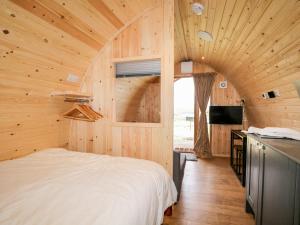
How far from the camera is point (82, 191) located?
118 centimetres

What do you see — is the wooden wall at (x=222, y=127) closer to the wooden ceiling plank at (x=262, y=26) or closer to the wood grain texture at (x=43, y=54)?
the wooden ceiling plank at (x=262, y=26)

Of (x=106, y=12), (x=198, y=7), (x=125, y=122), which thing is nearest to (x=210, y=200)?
(x=125, y=122)

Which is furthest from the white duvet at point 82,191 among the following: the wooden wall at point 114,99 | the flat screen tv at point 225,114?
the flat screen tv at point 225,114

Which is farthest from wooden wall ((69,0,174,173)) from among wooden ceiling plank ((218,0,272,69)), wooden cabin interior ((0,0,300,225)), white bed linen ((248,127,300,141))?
white bed linen ((248,127,300,141))

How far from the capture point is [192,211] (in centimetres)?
235

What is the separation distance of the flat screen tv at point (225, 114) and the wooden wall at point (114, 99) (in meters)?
3.08

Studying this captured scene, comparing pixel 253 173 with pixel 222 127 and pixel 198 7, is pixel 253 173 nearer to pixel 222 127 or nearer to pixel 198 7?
pixel 198 7

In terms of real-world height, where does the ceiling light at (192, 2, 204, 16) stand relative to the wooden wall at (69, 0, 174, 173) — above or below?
above

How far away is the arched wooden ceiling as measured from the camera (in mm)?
1744

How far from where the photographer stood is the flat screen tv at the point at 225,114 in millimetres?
4621

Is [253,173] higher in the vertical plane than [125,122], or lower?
lower

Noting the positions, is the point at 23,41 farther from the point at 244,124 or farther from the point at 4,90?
the point at 244,124

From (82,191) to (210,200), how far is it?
7.12 ft

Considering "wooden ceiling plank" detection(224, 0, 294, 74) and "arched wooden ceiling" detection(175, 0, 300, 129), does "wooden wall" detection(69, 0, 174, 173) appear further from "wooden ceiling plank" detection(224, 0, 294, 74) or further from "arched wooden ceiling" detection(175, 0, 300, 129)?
"wooden ceiling plank" detection(224, 0, 294, 74)
